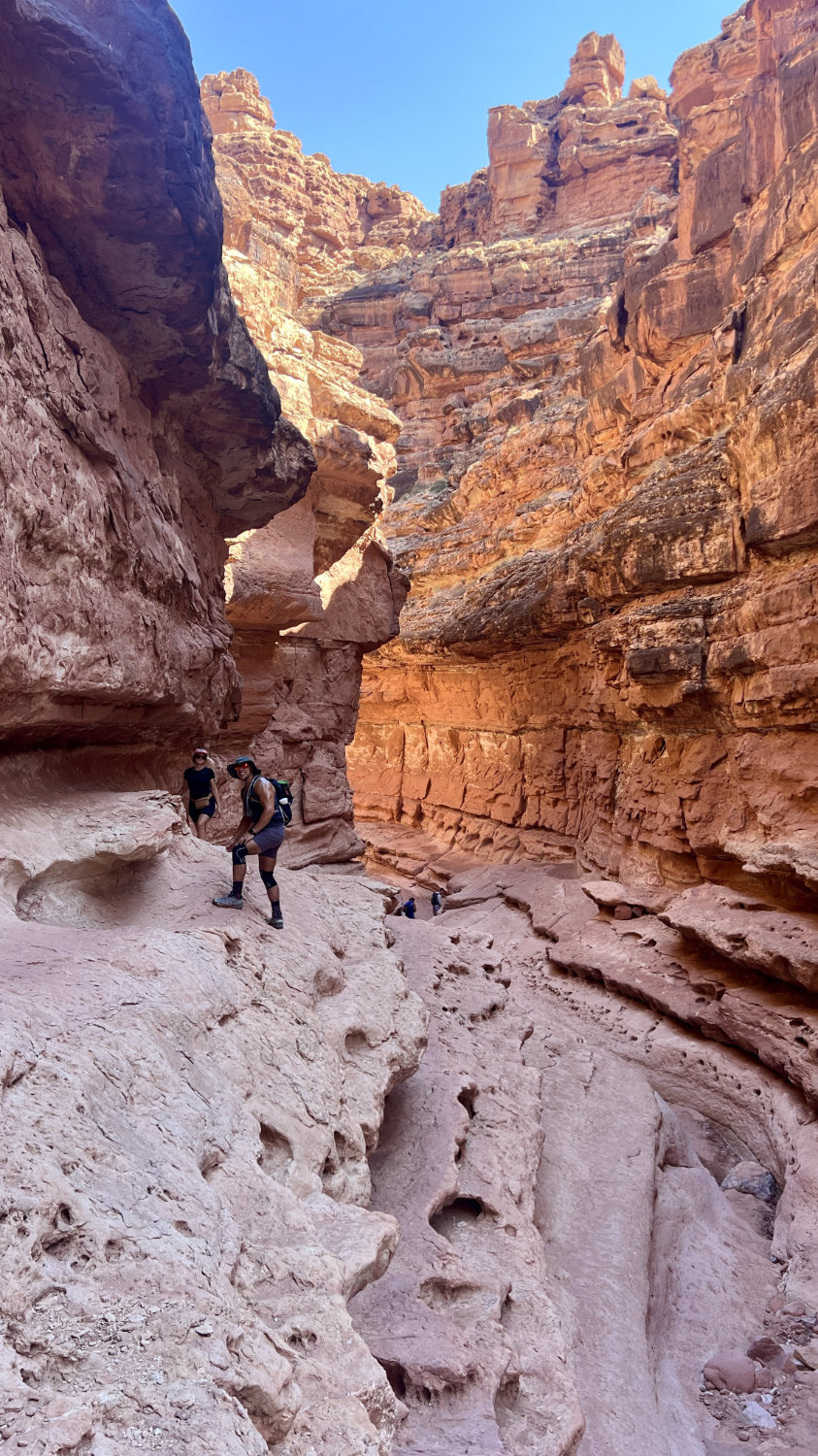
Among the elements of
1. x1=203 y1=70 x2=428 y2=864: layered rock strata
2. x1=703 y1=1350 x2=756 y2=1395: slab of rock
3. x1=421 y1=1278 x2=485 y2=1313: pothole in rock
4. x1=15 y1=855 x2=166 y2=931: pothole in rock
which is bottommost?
x1=703 y1=1350 x2=756 y2=1395: slab of rock

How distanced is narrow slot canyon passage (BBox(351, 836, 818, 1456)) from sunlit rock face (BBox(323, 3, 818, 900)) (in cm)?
357

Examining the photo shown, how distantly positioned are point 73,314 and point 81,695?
2.65m

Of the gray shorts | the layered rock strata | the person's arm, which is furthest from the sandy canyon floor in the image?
the layered rock strata

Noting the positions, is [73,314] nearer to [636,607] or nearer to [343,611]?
[343,611]

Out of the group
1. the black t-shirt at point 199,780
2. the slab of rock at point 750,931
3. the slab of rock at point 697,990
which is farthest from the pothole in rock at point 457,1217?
the slab of rock at point 750,931

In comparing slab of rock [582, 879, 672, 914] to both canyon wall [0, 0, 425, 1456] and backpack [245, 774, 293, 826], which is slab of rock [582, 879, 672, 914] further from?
backpack [245, 774, 293, 826]

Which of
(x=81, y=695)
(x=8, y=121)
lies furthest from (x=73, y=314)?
(x=81, y=695)

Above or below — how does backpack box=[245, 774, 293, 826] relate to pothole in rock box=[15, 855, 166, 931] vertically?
above

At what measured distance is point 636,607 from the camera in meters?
13.6

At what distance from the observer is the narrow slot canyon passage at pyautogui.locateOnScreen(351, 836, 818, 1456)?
349cm

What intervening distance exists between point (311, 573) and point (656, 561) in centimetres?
589

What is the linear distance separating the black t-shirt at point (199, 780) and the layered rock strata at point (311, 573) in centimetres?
452

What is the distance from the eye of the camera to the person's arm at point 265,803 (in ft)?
17.6

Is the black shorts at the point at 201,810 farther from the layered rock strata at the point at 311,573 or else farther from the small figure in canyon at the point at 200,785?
the layered rock strata at the point at 311,573
